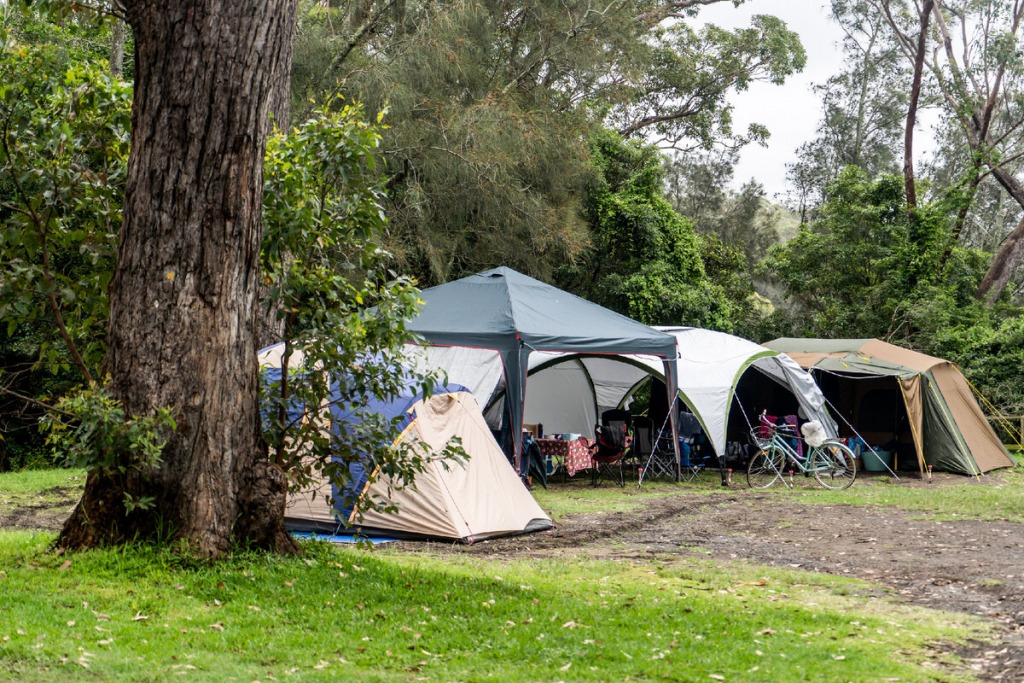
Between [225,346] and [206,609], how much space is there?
4.51 ft

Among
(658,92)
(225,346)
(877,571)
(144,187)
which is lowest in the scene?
(877,571)

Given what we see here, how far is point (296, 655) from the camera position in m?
4.45

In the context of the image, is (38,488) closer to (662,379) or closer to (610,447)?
(610,447)

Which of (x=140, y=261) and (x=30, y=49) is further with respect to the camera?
(x=30, y=49)

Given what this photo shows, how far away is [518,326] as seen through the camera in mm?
11680

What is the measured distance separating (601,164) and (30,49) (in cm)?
1592

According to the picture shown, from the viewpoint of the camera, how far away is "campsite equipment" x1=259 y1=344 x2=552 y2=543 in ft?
26.5

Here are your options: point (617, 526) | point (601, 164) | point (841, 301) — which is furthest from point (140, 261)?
point (841, 301)

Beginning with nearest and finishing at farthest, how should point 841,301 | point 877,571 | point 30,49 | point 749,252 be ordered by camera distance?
point 30,49 < point 877,571 < point 841,301 < point 749,252

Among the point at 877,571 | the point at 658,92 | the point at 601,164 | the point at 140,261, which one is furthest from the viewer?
the point at 658,92

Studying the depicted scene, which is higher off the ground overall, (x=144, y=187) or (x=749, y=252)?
(x=749, y=252)

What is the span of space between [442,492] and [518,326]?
3839mm

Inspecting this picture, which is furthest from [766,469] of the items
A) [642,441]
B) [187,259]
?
[187,259]

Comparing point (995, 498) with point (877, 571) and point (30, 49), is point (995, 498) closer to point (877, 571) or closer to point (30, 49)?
point (877, 571)
